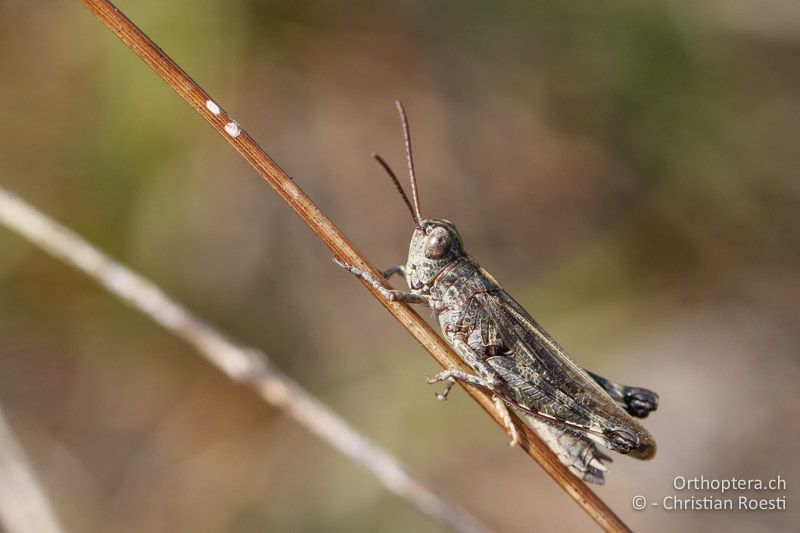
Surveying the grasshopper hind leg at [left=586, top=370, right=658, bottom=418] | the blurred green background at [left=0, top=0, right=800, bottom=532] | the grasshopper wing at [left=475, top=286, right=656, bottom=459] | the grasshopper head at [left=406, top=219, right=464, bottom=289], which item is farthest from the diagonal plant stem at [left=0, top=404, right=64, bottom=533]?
the grasshopper hind leg at [left=586, top=370, right=658, bottom=418]

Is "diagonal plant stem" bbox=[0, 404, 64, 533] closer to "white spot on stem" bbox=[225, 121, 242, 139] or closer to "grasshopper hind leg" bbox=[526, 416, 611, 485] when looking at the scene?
"white spot on stem" bbox=[225, 121, 242, 139]

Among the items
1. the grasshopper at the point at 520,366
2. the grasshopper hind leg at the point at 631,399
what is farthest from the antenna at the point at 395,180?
the grasshopper hind leg at the point at 631,399

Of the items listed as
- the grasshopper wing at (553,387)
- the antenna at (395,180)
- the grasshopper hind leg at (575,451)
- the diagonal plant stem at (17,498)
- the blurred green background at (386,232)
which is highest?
the blurred green background at (386,232)

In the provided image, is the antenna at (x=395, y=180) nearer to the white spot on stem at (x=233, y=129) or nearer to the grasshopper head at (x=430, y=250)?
the grasshopper head at (x=430, y=250)

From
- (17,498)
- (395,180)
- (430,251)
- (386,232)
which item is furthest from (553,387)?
(386,232)

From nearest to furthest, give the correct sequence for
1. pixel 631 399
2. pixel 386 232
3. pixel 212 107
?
pixel 212 107
pixel 631 399
pixel 386 232

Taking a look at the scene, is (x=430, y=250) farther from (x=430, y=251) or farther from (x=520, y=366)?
(x=520, y=366)

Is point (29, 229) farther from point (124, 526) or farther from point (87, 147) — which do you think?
point (124, 526)

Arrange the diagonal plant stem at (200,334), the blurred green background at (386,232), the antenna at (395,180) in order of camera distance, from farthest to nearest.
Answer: the blurred green background at (386,232) < the diagonal plant stem at (200,334) < the antenna at (395,180)
